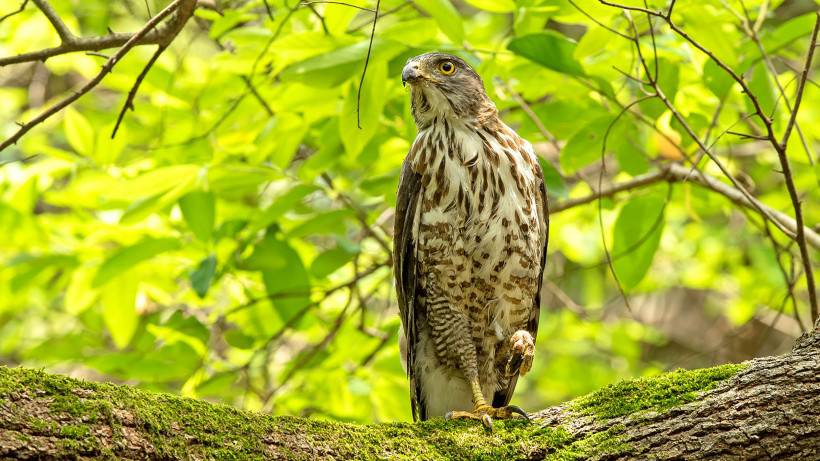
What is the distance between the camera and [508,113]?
185 inches

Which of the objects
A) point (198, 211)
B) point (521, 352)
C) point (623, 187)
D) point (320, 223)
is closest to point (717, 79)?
point (623, 187)

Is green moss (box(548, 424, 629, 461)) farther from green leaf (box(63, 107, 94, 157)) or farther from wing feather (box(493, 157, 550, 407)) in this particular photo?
green leaf (box(63, 107, 94, 157))

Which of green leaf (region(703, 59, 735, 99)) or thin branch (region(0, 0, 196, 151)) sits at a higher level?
green leaf (region(703, 59, 735, 99))

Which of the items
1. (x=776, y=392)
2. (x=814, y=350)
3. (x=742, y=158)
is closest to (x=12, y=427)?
(x=776, y=392)

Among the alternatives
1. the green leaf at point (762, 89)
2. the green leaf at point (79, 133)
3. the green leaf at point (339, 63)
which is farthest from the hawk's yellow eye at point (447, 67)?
the green leaf at point (79, 133)

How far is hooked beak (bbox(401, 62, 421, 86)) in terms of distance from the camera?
3.56 m

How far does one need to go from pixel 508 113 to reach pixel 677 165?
96cm

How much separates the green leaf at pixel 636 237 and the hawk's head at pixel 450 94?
30.9 inches

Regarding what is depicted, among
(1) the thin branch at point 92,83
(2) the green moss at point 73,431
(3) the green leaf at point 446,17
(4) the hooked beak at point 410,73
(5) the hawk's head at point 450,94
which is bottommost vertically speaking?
(2) the green moss at point 73,431

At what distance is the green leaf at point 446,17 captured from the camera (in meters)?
3.35

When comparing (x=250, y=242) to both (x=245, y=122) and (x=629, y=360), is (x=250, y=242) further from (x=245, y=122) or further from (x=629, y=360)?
(x=629, y=360)

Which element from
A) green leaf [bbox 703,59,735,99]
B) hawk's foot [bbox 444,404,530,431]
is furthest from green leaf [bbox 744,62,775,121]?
hawk's foot [bbox 444,404,530,431]

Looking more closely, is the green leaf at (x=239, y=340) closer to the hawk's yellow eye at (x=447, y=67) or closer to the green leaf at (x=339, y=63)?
the green leaf at (x=339, y=63)

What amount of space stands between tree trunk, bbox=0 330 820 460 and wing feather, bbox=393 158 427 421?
3.57ft
